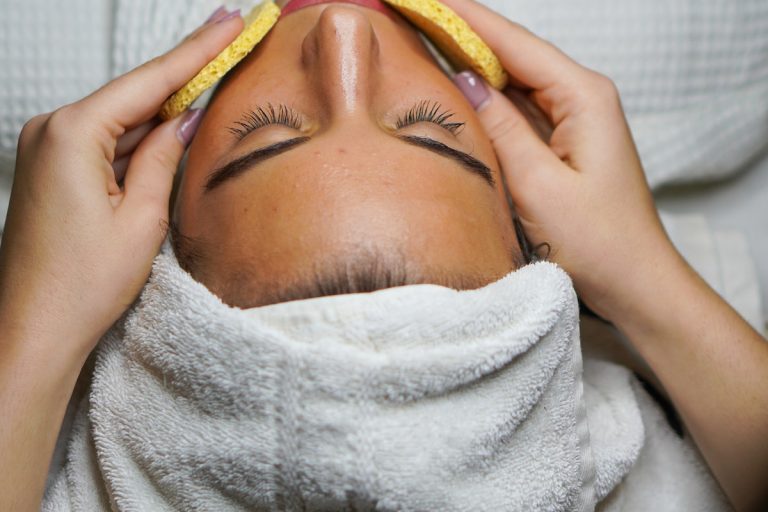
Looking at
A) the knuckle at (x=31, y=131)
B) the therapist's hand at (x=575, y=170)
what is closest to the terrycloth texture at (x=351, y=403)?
the therapist's hand at (x=575, y=170)

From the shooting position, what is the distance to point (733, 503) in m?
1.09

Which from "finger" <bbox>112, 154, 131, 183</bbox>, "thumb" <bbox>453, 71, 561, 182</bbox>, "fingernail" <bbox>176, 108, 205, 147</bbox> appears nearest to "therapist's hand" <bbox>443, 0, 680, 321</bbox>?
"thumb" <bbox>453, 71, 561, 182</bbox>

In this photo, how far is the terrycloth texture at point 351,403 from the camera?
76cm

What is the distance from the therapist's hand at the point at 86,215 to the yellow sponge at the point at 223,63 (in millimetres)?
13

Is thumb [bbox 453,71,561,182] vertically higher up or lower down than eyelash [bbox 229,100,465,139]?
lower down

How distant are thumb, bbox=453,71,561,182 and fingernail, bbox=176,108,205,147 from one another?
366 millimetres

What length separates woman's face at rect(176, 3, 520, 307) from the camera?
0.83m

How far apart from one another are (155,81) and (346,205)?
1.09 feet

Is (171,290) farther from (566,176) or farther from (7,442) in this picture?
(566,176)

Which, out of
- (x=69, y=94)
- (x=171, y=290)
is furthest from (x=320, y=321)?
(x=69, y=94)

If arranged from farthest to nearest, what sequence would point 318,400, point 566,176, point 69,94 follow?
point 69,94, point 566,176, point 318,400

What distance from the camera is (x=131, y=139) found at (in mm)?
1034

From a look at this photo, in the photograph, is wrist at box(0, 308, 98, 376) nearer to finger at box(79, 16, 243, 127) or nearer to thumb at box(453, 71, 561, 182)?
finger at box(79, 16, 243, 127)

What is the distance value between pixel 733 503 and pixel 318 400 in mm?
680
